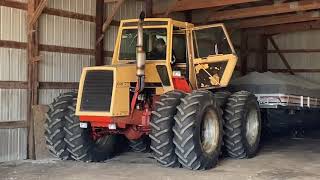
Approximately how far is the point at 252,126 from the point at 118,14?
4.25 m

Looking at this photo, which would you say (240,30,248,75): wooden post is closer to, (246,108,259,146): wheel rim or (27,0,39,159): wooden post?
(246,108,259,146): wheel rim

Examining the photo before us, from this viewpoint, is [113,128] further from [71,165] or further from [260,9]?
[260,9]

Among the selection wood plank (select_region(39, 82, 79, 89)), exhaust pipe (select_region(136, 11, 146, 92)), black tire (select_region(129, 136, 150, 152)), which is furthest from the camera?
black tire (select_region(129, 136, 150, 152))

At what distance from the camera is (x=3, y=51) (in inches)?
387

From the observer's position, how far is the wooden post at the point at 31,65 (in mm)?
10266

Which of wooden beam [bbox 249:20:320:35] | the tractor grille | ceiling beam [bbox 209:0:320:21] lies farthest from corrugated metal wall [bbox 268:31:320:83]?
the tractor grille

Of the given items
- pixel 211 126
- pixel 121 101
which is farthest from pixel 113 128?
pixel 211 126

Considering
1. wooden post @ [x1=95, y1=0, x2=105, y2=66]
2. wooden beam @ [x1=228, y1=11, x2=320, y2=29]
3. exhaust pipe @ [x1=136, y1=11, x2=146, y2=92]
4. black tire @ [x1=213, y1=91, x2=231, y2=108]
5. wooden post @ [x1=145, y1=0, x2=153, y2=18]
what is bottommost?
black tire @ [x1=213, y1=91, x2=231, y2=108]

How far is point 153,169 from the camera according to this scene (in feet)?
29.2

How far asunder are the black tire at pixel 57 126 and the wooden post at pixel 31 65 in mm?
849

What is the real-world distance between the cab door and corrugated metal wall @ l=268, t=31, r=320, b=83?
10618 millimetres

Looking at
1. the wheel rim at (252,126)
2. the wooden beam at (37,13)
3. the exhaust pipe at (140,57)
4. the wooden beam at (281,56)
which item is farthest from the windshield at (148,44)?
the wooden beam at (281,56)

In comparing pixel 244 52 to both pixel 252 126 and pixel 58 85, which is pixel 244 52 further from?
pixel 58 85

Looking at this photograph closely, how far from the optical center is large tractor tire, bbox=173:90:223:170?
854cm
